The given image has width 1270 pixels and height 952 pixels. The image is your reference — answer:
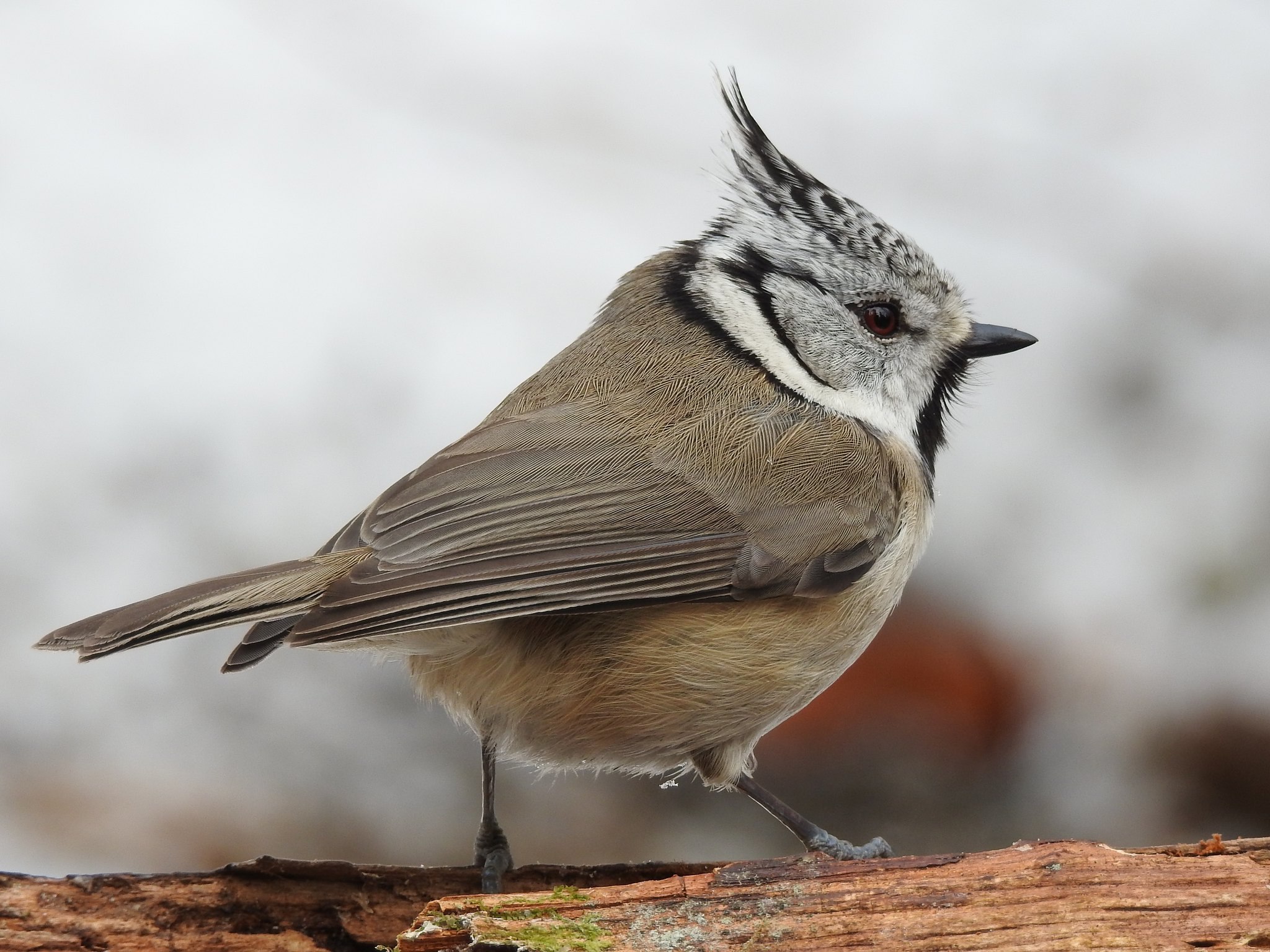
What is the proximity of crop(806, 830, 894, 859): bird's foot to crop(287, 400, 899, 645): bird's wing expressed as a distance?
583 mm

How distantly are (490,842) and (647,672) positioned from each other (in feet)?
2.17

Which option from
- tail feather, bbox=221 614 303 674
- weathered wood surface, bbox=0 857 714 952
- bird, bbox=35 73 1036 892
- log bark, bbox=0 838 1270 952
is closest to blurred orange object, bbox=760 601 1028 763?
bird, bbox=35 73 1036 892

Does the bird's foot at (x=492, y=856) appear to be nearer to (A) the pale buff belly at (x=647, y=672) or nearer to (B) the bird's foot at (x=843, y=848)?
(A) the pale buff belly at (x=647, y=672)

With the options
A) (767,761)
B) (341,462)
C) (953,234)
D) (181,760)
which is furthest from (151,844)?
(953,234)

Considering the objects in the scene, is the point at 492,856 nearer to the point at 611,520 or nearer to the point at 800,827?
the point at 800,827

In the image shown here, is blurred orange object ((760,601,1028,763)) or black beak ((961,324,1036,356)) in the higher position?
black beak ((961,324,1036,356))

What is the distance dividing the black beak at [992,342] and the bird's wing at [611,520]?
57 centimetres

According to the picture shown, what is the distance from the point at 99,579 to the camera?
4074 millimetres

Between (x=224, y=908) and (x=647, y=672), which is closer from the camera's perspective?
(x=224, y=908)

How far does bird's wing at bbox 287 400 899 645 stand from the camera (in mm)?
2496

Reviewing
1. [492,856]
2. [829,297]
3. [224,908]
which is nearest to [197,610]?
[224,908]

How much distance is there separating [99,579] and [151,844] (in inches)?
38.0

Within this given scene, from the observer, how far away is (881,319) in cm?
345

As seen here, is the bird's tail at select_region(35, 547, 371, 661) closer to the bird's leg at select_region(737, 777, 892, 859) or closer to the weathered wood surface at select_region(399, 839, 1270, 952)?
the weathered wood surface at select_region(399, 839, 1270, 952)
